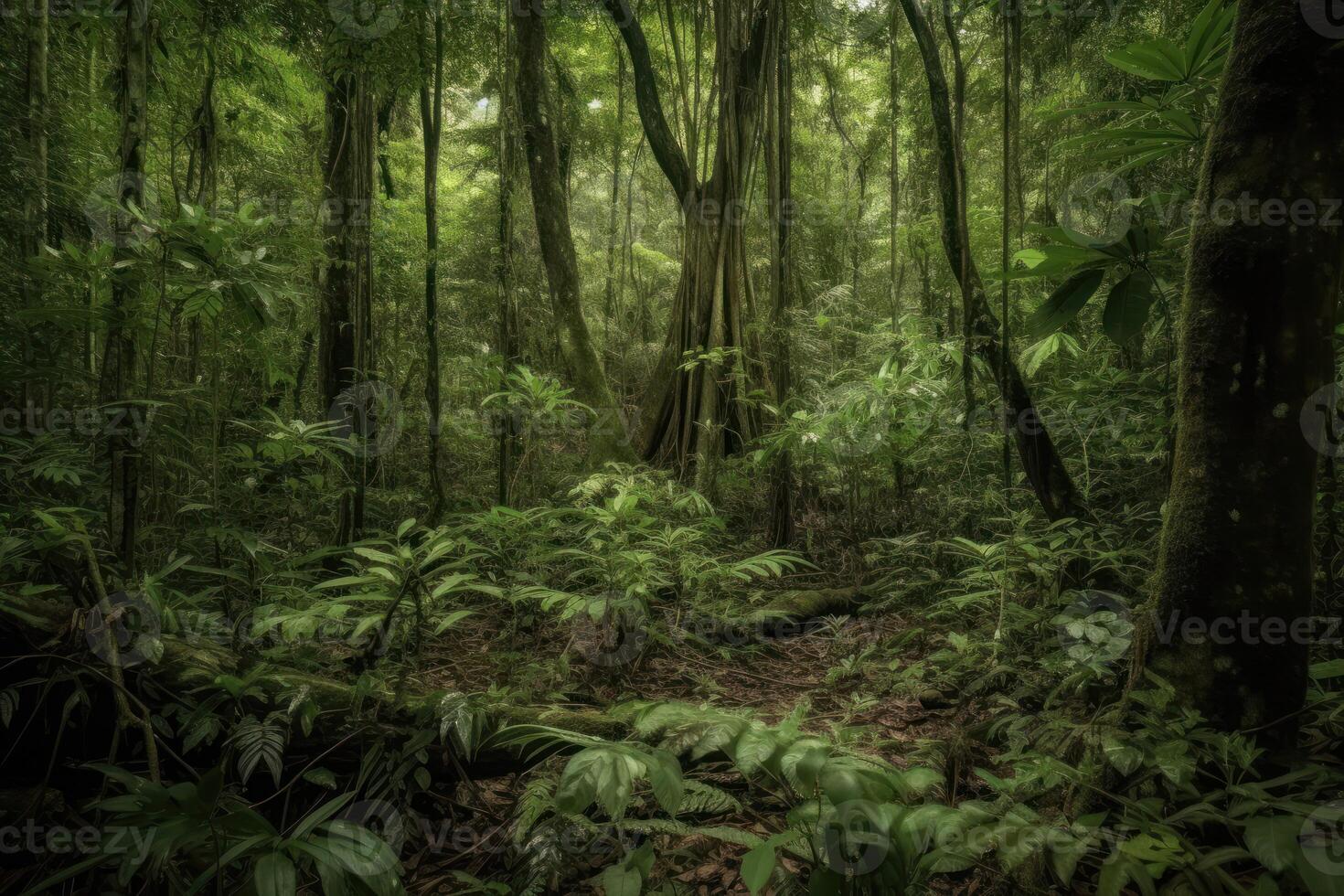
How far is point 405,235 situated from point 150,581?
5946mm

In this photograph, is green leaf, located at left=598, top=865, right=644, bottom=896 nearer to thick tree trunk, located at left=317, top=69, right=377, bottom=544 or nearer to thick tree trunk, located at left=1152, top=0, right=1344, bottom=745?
thick tree trunk, located at left=1152, top=0, right=1344, bottom=745

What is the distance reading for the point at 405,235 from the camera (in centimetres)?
675

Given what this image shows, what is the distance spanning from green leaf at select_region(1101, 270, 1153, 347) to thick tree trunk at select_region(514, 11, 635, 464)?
3480mm

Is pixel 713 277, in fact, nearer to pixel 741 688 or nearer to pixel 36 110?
pixel 741 688

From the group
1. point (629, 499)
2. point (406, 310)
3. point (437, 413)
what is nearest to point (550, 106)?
point (406, 310)

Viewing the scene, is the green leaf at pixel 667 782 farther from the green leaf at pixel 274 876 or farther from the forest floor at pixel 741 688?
the green leaf at pixel 274 876

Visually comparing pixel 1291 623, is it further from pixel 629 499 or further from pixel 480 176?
pixel 480 176
